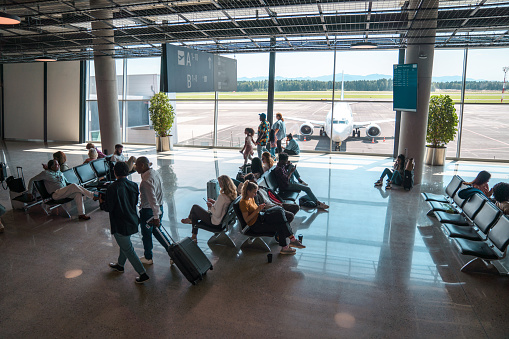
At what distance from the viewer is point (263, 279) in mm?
5055

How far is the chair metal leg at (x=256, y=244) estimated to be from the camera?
602 centimetres

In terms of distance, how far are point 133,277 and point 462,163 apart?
44.8 feet

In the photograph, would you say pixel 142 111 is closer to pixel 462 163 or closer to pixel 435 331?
pixel 462 163

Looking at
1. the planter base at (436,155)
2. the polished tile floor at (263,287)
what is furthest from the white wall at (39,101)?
the planter base at (436,155)

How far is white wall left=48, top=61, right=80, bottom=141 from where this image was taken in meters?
20.7

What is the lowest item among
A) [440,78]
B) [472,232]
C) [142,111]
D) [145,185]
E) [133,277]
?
[133,277]

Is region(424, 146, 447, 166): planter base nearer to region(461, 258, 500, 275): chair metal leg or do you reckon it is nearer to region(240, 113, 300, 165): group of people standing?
region(240, 113, 300, 165): group of people standing

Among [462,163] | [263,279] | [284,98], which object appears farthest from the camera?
[284,98]

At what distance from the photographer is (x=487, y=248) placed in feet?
16.9

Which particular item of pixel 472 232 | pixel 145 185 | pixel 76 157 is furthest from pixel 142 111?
pixel 472 232

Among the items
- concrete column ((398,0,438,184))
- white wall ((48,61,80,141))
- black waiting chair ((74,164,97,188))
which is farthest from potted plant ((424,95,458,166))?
white wall ((48,61,80,141))

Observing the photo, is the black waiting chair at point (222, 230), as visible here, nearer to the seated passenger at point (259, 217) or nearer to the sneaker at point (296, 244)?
the seated passenger at point (259, 217)

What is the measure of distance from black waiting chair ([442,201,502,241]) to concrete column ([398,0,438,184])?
536 centimetres

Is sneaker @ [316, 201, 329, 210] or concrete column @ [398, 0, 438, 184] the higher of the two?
concrete column @ [398, 0, 438, 184]
